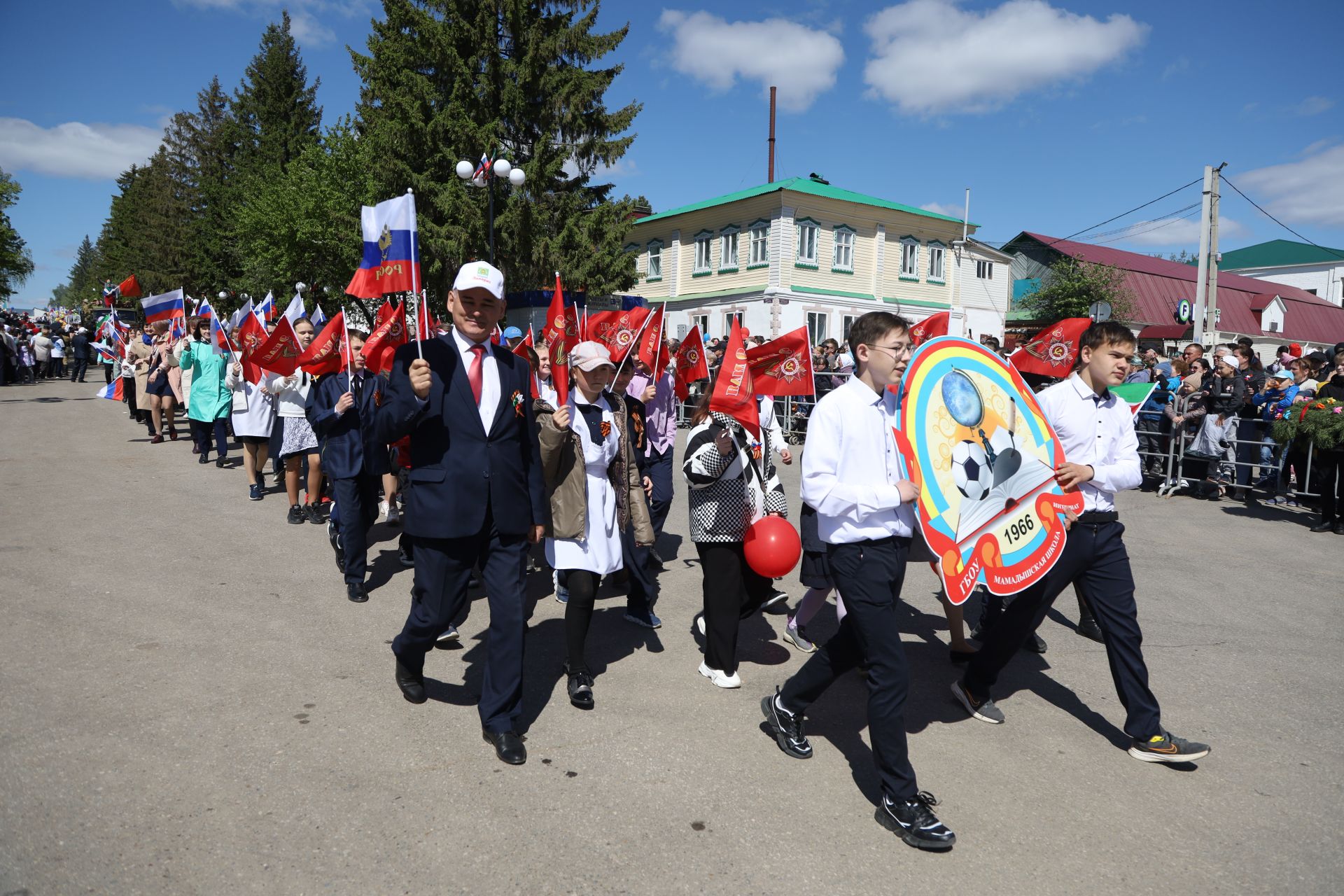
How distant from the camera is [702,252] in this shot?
119 feet

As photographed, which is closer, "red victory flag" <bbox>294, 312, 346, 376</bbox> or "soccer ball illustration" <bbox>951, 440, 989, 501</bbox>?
"soccer ball illustration" <bbox>951, 440, 989, 501</bbox>

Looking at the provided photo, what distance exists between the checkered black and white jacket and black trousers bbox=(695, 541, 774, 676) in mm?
90

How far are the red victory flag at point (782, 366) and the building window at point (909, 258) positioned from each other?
Answer: 33.0m

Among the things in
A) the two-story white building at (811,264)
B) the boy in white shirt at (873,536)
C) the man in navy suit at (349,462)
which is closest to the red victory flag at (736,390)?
the boy in white shirt at (873,536)

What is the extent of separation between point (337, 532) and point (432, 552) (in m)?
3.58

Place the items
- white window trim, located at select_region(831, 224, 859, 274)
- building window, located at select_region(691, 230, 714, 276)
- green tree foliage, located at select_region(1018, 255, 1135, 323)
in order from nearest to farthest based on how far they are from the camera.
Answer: white window trim, located at select_region(831, 224, 859, 274) < building window, located at select_region(691, 230, 714, 276) < green tree foliage, located at select_region(1018, 255, 1135, 323)

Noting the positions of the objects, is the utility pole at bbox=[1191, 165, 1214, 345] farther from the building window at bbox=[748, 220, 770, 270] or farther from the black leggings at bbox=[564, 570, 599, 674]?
the black leggings at bbox=[564, 570, 599, 674]

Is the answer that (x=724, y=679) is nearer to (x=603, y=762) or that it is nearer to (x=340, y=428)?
(x=603, y=762)

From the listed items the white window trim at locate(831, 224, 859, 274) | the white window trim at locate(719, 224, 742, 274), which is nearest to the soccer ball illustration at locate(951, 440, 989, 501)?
the white window trim at locate(719, 224, 742, 274)

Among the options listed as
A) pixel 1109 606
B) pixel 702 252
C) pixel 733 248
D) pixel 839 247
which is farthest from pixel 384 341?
pixel 702 252

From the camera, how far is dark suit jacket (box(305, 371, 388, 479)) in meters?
6.66

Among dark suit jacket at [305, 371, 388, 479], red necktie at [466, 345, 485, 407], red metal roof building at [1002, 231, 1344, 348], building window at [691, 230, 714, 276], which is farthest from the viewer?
red metal roof building at [1002, 231, 1344, 348]

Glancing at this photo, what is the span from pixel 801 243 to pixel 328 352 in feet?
93.2

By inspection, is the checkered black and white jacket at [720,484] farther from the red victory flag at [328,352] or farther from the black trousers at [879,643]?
the red victory flag at [328,352]
